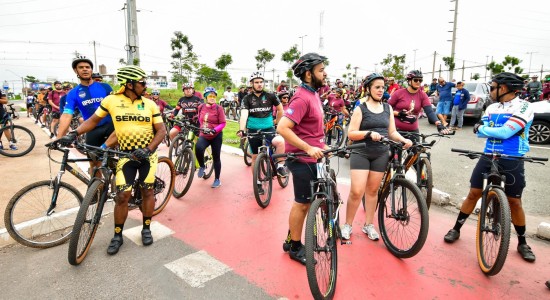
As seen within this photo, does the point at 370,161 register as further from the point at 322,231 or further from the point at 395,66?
the point at 395,66

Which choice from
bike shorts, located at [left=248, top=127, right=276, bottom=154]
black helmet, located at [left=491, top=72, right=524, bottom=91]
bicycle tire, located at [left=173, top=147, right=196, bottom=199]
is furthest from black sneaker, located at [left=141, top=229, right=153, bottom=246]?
black helmet, located at [left=491, top=72, right=524, bottom=91]

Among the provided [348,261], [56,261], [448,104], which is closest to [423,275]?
[348,261]

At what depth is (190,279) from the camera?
3072mm

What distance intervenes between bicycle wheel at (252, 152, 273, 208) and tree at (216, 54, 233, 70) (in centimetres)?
2785

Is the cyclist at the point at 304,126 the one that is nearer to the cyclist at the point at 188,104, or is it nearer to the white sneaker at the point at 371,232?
the white sneaker at the point at 371,232

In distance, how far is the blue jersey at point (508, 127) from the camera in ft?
10.5

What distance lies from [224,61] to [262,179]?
2815 cm

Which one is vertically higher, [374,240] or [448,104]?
[448,104]

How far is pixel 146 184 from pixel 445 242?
360 cm

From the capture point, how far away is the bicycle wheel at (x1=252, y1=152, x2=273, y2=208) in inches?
188

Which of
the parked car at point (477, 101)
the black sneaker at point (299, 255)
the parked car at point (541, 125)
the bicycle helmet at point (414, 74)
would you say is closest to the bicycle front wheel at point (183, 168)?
the black sneaker at point (299, 255)

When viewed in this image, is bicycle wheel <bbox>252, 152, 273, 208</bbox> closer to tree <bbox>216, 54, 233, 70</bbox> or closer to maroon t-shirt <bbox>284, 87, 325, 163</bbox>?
maroon t-shirt <bbox>284, 87, 325, 163</bbox>

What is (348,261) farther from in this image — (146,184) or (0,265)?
(0,265)

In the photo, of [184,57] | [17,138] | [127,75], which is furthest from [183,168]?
[184,57]
